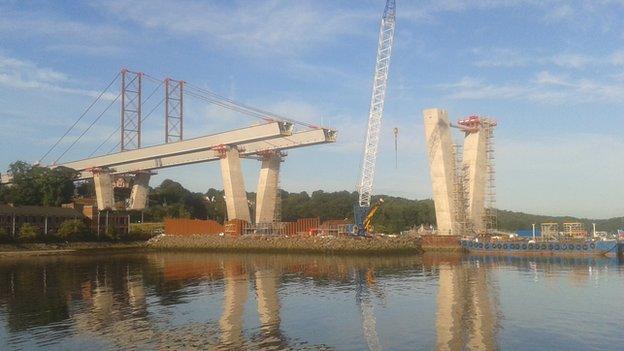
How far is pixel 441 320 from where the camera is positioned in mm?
20375

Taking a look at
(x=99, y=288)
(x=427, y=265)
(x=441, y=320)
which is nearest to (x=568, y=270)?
(x=427, y=265)

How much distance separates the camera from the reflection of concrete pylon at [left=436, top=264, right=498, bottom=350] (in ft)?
55.5

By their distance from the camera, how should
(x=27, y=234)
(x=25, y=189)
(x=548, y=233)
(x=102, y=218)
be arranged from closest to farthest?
(x=548, y=233) < (x=27, y=234) < (x=102, y=218) < (x=25, y=189)

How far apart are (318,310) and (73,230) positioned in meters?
62.2

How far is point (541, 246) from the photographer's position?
192 ft

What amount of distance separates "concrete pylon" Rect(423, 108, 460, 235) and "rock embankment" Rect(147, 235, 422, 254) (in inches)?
171

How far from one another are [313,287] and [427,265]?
1732 cm

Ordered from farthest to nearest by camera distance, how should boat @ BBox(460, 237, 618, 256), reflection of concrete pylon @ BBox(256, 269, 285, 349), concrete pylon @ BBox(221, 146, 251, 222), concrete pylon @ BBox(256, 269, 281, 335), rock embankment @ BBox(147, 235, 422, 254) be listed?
concrete pylon @ BBox(221, 146, 251, 222) → rock embankment @ BBox(147, 235, 422, 254) → boat @ BBox(460, 237, 618, 256) → concrete pylon @ BBox(256, 269, 281, 335) → reflection of concrete pylon @ BBox(256, 269, 285, 349)

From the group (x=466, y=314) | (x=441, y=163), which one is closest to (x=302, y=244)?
(x=441, y=163)

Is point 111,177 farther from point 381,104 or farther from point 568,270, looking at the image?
point 568,270

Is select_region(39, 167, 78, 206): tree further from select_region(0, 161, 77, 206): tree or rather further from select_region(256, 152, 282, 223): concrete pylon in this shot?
select_region(256, 152, 282, 223): concrete pylon

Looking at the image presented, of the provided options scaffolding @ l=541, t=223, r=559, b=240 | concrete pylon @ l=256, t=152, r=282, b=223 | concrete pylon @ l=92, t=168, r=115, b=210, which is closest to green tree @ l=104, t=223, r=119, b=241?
concrete pylon @ l=92, t=168, r=115, b=210

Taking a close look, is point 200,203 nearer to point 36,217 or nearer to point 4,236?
point 36,217

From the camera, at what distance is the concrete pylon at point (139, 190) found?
312 feet
